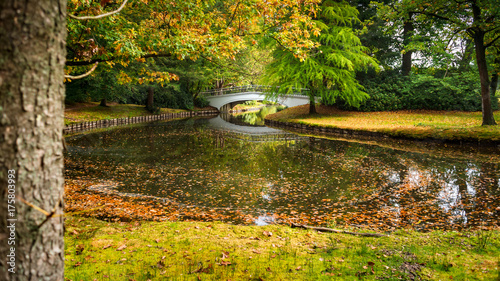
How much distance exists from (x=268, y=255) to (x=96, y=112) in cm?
2602

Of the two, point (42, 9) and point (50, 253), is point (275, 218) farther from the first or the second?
point (42, 9)

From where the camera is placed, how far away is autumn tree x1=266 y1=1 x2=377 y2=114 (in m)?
22.9

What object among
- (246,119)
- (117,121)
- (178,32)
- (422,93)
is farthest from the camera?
(246,119)

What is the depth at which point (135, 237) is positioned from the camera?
458cm

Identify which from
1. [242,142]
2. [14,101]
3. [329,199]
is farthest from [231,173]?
[14,101]

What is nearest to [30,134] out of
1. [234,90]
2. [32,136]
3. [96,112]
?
[32,136]

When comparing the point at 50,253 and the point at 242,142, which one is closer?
the point at 50,253

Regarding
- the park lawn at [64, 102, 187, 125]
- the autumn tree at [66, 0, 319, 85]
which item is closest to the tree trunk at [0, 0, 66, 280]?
the autumn tree at [66, 0, 319, 85]

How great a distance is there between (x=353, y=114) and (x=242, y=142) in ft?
43.7

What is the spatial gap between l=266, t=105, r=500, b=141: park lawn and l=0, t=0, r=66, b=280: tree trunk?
16519mm

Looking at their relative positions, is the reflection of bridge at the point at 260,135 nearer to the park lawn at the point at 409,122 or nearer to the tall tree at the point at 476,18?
the park lawn at the point at 409,122

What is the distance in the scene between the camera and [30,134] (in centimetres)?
171

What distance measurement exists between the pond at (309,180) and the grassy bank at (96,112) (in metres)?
7.31

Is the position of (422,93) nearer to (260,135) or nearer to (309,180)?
(260,135)
